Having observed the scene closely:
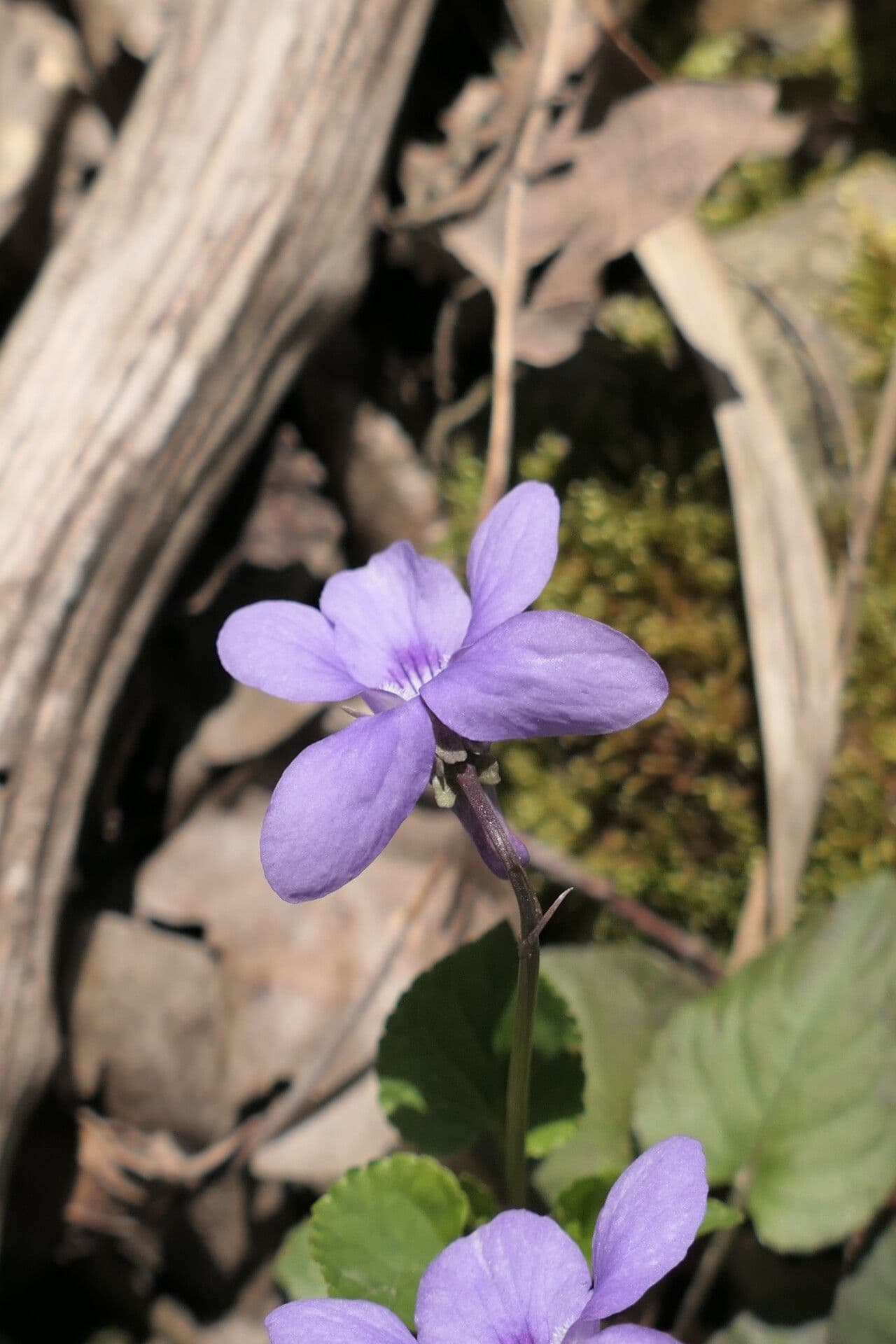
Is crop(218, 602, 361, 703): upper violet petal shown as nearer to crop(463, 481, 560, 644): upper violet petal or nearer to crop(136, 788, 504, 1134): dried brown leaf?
crop(463, 481, 560, 644): upper violet petal

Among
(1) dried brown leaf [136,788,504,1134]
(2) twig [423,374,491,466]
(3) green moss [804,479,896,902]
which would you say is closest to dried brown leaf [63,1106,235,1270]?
(1) dried brown leaf [136,788,504,1134]

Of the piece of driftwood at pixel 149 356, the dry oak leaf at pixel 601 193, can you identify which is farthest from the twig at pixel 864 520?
the piece of driftwood at pixel 149 356

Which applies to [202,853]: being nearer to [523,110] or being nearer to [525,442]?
[525,442]

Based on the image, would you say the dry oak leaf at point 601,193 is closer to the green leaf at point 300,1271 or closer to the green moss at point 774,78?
the green moss at point 774,78

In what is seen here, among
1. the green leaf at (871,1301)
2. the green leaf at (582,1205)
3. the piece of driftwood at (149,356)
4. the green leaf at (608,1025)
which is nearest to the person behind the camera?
the green leaf at (582,1205)

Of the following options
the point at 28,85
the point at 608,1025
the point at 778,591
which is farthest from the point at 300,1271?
the point at 28,85

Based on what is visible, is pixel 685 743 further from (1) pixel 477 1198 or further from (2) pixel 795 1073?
(1) pixel 477 1198
